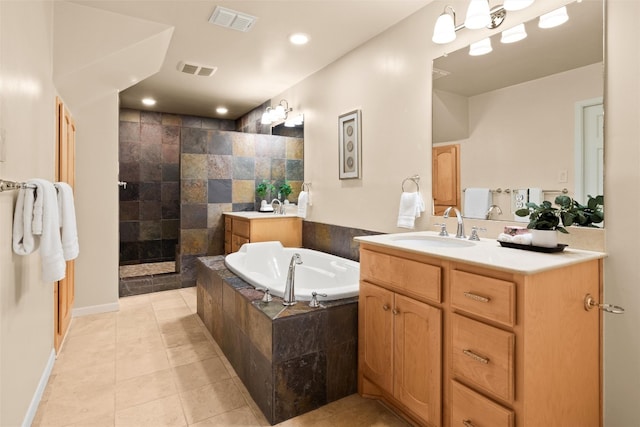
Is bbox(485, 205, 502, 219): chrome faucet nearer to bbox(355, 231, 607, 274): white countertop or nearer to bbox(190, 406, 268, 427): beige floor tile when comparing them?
bbox(355, 231, 607, 274): white countertop

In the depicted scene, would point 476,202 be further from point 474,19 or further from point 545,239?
point 474,19

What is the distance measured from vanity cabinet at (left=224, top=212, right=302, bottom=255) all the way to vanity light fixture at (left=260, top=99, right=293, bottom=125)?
1.20m

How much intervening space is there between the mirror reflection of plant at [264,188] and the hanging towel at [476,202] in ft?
8.97

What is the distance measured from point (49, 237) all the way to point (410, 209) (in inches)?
79.4

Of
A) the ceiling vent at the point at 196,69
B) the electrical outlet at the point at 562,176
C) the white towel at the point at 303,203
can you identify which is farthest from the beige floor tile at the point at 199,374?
the ceiling vent at the point at 196,69

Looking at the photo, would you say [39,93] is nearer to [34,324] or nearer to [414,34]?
[34,324]

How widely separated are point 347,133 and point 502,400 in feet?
7.99


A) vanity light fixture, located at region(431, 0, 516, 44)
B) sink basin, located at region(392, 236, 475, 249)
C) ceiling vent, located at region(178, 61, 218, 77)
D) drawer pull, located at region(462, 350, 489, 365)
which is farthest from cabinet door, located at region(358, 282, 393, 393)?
ceiling vent, located at region(178, 61, 218, 77)

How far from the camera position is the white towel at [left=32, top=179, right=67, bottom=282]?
1.58m

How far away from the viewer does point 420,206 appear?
2477mm

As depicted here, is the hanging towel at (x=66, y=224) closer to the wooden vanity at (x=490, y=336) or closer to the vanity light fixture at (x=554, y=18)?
the wooden vanity at (x=490, y=336)

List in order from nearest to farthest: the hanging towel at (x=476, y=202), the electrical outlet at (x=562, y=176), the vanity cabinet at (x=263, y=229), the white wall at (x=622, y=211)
A: the white wall at (x=622, y=211) < the electrical outlet at (x=562, y=176) < the hanging towel at (x=476, y=202) < the vanity cabinet at (x=263, y=229)

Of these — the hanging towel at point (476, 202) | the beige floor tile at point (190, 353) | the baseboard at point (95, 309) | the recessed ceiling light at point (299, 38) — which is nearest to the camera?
the hanging towel at point (476, 202)

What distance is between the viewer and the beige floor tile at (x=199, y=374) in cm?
216
